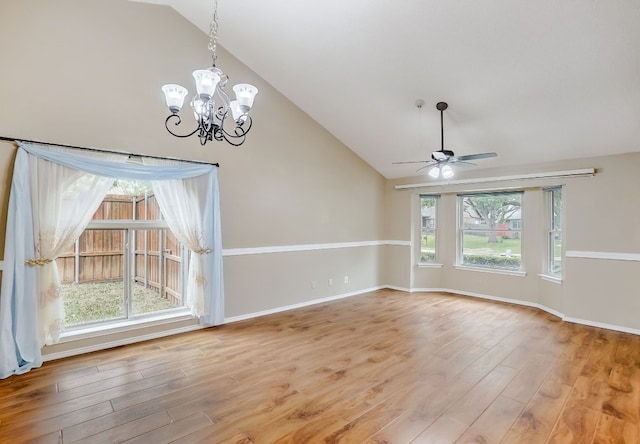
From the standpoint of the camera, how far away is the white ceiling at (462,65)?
3.15 meters

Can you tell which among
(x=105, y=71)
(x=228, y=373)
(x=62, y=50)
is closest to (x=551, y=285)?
(x=228, y=373)

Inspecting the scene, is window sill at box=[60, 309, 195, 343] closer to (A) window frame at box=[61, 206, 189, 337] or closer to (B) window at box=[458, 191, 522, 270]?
(A) window frame at box=[61, 206, 189, 337]

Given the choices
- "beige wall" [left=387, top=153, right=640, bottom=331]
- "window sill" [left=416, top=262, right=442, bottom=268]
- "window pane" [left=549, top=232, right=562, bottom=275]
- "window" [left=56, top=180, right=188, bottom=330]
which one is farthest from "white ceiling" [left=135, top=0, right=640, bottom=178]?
"window sill" [left=416, top=262, right=442, bottom=268]

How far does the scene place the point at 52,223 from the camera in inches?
131

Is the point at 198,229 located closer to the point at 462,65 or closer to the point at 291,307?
the point at 291,307

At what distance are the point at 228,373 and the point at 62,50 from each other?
366 centimetres

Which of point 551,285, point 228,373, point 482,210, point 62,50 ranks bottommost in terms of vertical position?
point 228,373

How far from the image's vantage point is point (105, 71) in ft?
11.9

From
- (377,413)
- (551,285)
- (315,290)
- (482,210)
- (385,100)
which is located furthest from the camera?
(482,210)

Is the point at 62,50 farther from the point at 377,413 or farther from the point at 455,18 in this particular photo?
the point at 377,413

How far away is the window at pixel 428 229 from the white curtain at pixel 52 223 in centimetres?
586

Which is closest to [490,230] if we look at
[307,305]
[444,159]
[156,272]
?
[444,159]

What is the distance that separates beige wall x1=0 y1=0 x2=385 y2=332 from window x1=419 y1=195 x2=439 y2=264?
1.04 meters

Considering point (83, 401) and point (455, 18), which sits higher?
point (455, 18)
